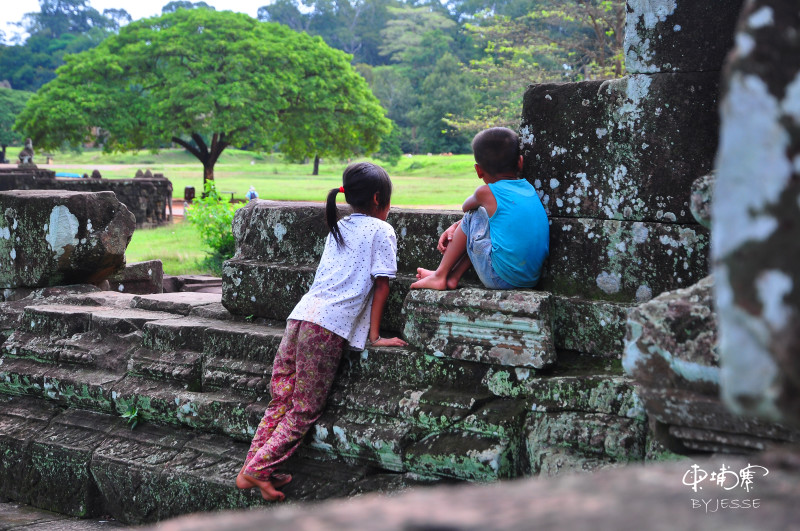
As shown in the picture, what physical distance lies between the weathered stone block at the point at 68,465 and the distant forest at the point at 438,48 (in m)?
15.8

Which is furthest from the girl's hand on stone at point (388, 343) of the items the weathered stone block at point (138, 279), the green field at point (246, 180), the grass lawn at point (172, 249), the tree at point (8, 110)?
the tree at point (8, 110)

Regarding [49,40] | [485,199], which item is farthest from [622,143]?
[49,40]

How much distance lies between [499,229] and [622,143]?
1.82ft

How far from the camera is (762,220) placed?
103 centimetres

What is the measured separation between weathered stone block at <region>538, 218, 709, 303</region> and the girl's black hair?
717mm

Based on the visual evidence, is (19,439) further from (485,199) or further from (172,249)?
(172,249)

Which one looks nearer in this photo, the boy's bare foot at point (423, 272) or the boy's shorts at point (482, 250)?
the boy's shorts at point (482, 250)

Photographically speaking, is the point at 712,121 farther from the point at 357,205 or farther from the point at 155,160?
the point at 155,160

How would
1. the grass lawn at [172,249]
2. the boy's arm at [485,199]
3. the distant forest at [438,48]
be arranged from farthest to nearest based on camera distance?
the distant forest at [438,48], the grass lawn at [172,249], the boy's arm at [485,199]

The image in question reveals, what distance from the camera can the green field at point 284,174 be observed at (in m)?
26.0

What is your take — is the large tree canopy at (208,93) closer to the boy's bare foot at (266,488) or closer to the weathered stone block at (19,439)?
the weathered stone block at (19,439)

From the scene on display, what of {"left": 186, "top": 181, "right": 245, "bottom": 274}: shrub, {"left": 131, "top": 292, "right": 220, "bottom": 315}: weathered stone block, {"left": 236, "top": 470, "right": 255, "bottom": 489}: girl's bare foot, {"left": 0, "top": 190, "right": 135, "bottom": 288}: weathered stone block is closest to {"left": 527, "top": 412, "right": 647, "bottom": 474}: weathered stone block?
{"left": 236, "top": 470, "right": 255, "bottom": 489}: girl's bare foot

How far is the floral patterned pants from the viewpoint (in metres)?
3.23

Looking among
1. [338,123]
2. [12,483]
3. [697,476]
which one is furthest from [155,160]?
[697,476]
